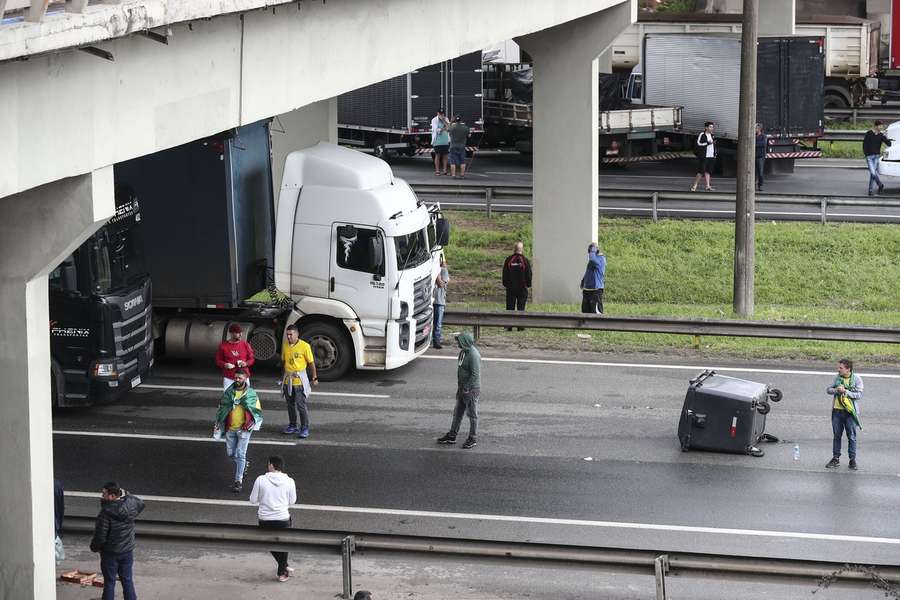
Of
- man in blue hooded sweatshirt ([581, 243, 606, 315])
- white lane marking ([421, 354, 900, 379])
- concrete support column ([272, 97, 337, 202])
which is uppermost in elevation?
concrete support column ([272, 97, 337, 202])

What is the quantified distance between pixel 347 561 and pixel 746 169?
13.5 metres

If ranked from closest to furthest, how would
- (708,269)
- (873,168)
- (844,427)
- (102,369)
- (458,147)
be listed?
(844,427) < (102,369) < (708,269) < (873,168) < (458,147)

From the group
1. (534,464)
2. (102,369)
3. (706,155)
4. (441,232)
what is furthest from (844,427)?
(706,155)

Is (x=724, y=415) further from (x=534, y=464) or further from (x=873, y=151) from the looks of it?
(x=873, y=151)

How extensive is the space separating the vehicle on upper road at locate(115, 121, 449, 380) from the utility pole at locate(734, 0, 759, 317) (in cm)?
619

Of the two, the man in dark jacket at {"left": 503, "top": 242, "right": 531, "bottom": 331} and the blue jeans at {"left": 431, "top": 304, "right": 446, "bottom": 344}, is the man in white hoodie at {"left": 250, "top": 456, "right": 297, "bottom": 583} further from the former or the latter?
the man in dark jacket at {"left": 503, "top": 242, "right": 531, "bottom": 331}

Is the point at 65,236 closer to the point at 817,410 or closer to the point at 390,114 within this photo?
the point at 817,410

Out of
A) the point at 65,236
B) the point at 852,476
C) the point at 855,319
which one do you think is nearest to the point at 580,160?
the point at 855,319

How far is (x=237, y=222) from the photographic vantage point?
2036cm

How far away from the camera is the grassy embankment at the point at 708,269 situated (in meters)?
26.0

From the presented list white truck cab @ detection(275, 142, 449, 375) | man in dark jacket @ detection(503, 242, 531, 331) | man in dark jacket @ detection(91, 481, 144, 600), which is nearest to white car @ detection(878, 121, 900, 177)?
man in dark jacket @ detection(503, 242, 531, 331)

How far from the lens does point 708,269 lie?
2858 cm

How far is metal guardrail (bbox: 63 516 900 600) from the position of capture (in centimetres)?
1211

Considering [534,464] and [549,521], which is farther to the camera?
[534,464]
